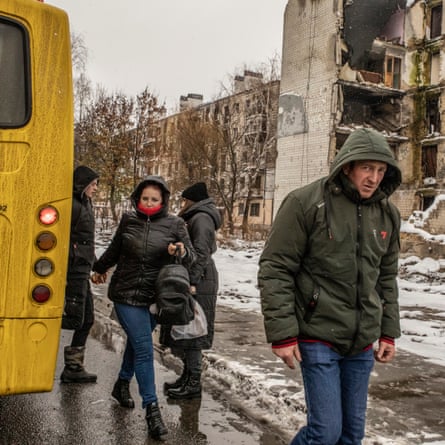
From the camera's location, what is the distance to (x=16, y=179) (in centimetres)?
379

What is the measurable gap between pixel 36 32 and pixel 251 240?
28743 millimetres

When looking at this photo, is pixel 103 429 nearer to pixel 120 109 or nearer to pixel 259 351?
pixel 259 351

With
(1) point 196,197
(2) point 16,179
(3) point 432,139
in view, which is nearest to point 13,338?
(2) point 16,179

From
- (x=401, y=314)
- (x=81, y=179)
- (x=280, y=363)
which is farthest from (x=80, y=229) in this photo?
(x=401, y=314)

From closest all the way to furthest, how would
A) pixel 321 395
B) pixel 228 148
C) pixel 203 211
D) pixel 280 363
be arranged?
pixel 321 395 → pixel 203 211 → pixel 280 363 → pixel 228 148

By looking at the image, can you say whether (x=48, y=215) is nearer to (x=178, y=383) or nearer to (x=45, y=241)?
(x=45, y=241)

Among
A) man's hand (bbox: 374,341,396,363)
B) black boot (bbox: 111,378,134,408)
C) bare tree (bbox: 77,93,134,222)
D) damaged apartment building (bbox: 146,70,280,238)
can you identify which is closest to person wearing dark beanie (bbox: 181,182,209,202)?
black boot (bbox: 111,378,134,408)

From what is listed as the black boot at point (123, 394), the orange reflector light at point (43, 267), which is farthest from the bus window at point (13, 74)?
the black boot at point (123, 394)

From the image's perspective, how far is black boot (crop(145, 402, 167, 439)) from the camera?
176 inches

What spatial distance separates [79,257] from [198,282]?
1.19 meters

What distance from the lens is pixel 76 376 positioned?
19.5ft

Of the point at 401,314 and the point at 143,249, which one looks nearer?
the point at 143,249

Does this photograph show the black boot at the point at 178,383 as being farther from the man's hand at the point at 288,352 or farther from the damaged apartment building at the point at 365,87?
the damaged apartment building at the point at 365,87

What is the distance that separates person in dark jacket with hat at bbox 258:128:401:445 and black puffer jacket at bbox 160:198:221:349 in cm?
234
